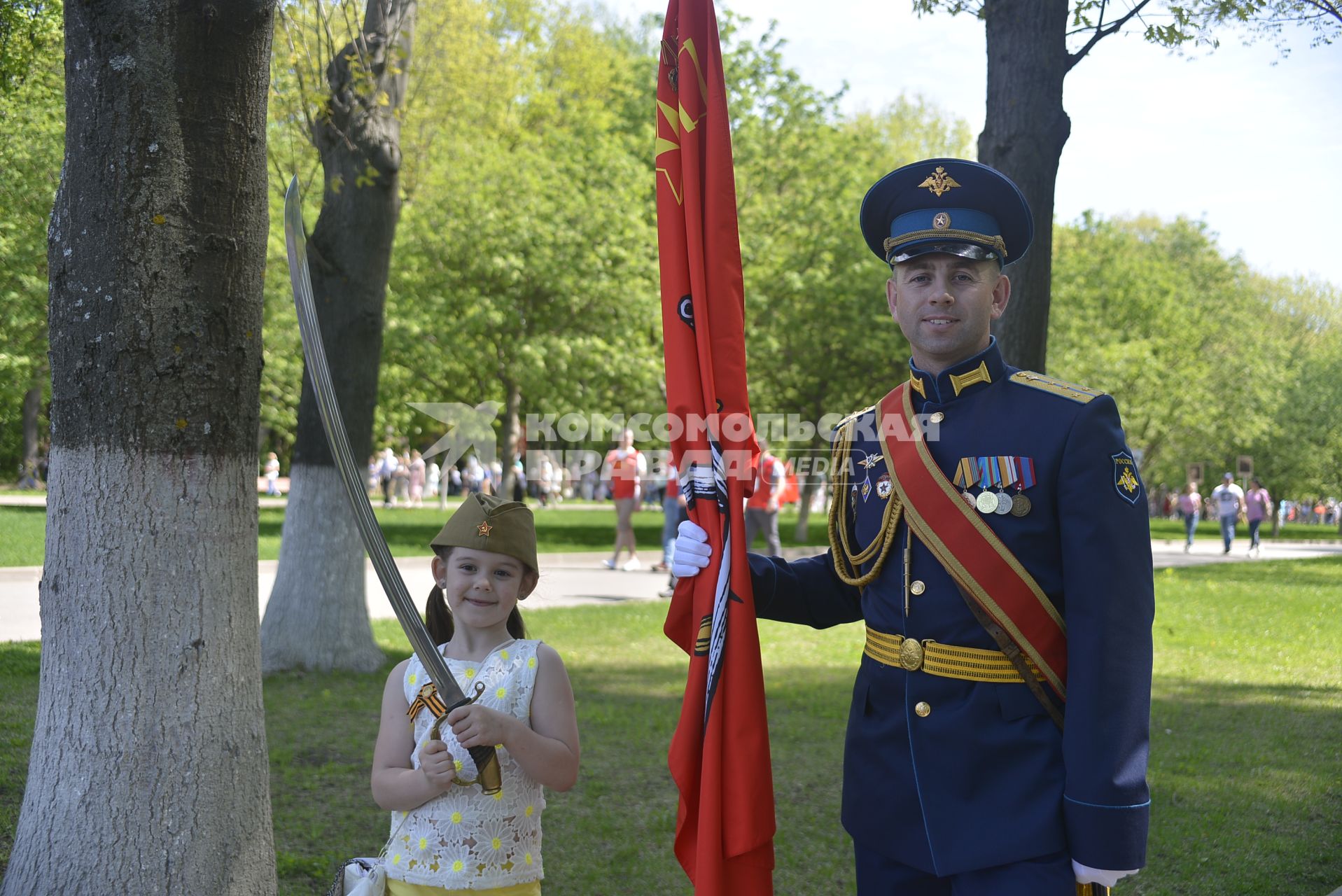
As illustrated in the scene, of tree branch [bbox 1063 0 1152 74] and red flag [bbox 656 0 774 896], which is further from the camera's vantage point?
tree branch [bbox 1063 0 1152 74]

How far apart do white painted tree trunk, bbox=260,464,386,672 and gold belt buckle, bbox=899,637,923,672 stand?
6511 mm

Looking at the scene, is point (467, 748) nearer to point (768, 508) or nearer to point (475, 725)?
point (475, 725)

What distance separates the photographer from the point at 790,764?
687 cm

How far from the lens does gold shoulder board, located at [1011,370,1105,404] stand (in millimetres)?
2643

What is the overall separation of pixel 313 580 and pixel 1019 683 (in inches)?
271

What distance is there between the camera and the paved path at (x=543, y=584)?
10.8 meters

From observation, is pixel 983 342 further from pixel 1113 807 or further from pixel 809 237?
pixel 809 237

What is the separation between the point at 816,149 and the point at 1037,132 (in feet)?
70.5

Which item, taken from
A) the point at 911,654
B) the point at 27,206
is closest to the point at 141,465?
the point at 911,654

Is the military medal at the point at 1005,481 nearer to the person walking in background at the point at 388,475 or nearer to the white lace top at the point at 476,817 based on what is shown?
the white lace top at the point at 476,817

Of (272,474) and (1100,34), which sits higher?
(1100,34)

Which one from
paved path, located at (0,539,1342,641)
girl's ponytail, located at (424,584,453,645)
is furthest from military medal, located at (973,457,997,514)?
paved path, located at (0,539,1342,641)

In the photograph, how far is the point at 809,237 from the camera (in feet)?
87.6

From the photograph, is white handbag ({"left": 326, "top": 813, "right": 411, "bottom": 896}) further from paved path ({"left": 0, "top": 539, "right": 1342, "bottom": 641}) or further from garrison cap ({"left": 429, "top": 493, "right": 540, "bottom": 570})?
paved path ({"left": 0, "top": 539, "right": 1342, "bottom": 641})
